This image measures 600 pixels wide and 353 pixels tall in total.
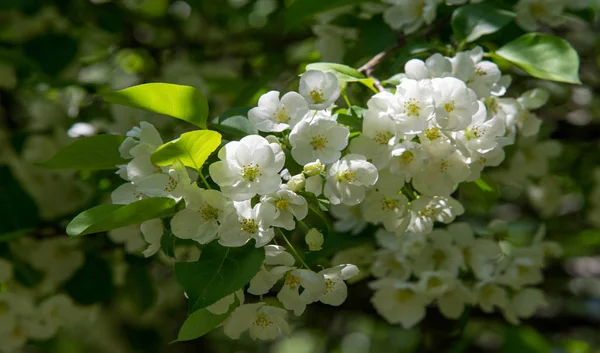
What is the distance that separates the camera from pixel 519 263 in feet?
5.92

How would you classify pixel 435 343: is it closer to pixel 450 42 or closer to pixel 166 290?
pixel 166 290

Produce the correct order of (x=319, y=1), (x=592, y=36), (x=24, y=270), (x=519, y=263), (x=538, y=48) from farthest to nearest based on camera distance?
(x=592, y=36) → (x=24, y=270) → (x=519, y=263) → (x=319, y=1) → (x=538, y=48)

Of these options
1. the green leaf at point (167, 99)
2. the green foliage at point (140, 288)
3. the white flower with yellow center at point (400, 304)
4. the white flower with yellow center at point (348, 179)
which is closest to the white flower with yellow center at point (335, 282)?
the white flower with yellow center at point (348, 179)

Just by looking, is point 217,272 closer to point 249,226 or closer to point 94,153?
point 249,226

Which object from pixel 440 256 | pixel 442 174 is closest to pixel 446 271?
pixel 440 256

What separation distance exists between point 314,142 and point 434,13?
61 cm

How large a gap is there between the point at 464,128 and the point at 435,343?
1.61m

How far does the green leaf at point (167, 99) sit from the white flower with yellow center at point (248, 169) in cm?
14

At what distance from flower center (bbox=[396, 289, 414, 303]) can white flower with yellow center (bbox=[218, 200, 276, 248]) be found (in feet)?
2.55

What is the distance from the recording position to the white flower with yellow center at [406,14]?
5.45ft

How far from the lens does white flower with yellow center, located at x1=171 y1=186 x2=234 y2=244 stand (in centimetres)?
111

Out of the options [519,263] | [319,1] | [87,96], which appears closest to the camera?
[319,1]

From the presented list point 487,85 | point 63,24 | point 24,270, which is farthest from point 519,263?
point 63,24

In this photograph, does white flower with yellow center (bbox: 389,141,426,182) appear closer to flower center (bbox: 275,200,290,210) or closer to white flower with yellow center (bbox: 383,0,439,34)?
flower center (bbox: 275,200,290,210)
